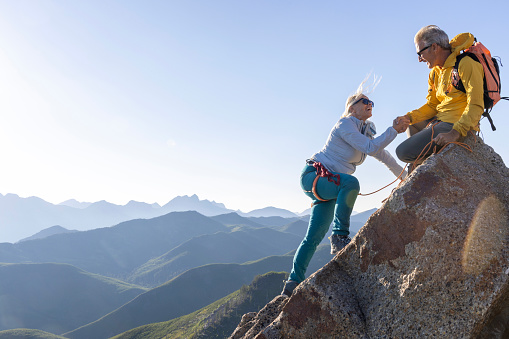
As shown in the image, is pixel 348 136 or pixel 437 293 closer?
pixel 437 293

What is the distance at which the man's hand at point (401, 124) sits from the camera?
7.23 metres

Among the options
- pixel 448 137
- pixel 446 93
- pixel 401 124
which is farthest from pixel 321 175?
pixel 446 93

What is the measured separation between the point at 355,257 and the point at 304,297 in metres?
1.27

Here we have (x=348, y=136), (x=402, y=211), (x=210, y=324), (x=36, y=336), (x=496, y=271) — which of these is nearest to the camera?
(x=496, y=271)

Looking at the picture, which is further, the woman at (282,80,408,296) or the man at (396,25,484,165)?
the woman at (282,80,408,296)

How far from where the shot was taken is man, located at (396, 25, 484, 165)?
613 cm

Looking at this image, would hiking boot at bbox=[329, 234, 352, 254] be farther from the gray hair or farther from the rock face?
the gray hair

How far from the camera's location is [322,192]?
7.28 metres

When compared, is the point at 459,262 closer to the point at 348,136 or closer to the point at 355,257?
the point at 355,257

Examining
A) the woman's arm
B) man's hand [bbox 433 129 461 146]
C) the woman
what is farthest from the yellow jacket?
the woman's arm

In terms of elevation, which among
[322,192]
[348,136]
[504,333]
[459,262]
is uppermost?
[348,136]

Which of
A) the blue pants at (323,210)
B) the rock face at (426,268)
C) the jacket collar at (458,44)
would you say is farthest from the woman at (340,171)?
the jacket collar at (458,44)

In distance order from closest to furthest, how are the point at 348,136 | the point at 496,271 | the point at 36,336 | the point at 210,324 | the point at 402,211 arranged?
1. the point at 496,271
2. the point at 402,211
3. the point at 348,136
4. the point at 210,324
5. the point at 36,336

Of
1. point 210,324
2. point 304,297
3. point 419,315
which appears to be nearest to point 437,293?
point 419,315
